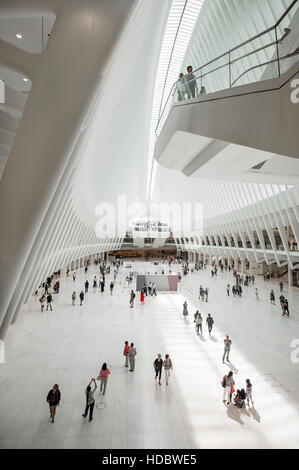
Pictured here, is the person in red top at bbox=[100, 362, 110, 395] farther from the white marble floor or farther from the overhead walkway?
the overhead walkway

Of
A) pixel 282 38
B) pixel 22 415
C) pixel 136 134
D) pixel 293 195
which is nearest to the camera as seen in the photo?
pixel 282 38

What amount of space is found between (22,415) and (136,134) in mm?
22497

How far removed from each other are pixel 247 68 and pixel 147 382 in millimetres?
8265

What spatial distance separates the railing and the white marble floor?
7.15 m

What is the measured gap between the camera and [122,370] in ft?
26.1

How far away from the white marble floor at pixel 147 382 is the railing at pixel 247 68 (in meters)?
7.15

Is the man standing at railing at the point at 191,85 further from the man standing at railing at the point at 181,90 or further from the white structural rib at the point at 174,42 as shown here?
the white structural rib at the point at 174,42

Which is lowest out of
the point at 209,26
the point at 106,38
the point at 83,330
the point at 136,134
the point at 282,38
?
the point at 83,330

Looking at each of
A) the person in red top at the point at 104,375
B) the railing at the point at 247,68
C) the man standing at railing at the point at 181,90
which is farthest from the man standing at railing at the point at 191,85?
the person in red top at the point at 104,375

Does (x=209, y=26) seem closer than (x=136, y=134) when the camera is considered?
Yes

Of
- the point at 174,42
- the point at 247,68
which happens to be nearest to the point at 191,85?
the point at 247,68
